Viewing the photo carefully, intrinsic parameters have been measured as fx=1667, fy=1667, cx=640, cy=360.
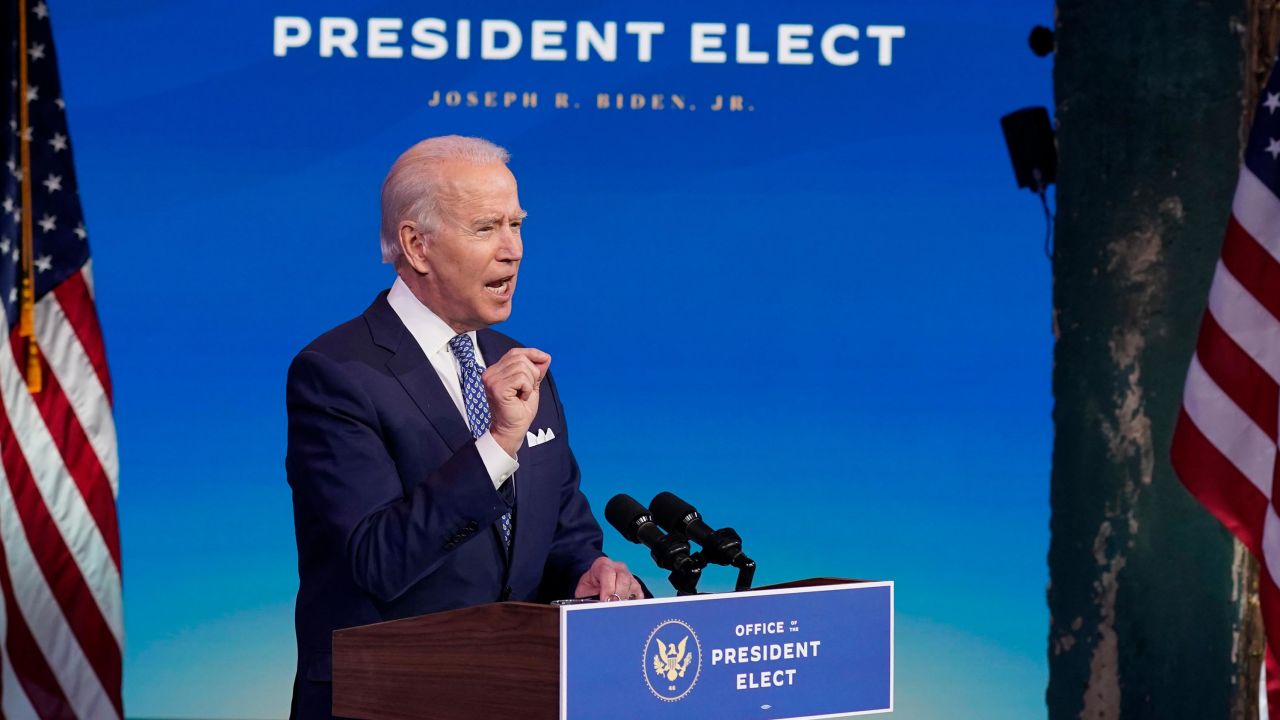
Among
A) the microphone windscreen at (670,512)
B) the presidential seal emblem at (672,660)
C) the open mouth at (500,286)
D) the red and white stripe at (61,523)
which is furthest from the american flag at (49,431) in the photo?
the presidential seal emblem at (672,660)

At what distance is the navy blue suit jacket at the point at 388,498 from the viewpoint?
7.00 feet

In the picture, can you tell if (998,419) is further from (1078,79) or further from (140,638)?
(140,638)

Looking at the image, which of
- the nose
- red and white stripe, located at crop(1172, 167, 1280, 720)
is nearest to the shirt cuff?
the nose

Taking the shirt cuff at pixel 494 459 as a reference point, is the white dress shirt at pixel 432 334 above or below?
above

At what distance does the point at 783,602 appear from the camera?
1920 mm

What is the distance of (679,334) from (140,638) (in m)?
1.96

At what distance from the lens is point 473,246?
2391 mm

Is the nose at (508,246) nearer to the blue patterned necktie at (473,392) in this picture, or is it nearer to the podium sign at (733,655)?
the blue patterned necktie at (473,392)

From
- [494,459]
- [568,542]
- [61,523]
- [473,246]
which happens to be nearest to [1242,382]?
[568,542]

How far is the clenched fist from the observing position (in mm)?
2094

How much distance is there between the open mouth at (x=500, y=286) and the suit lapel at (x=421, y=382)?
5.3 inches

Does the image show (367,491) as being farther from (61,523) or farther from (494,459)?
(61,523)

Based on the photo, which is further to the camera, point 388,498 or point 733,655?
point 388,498

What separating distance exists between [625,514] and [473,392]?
367 millimetres
